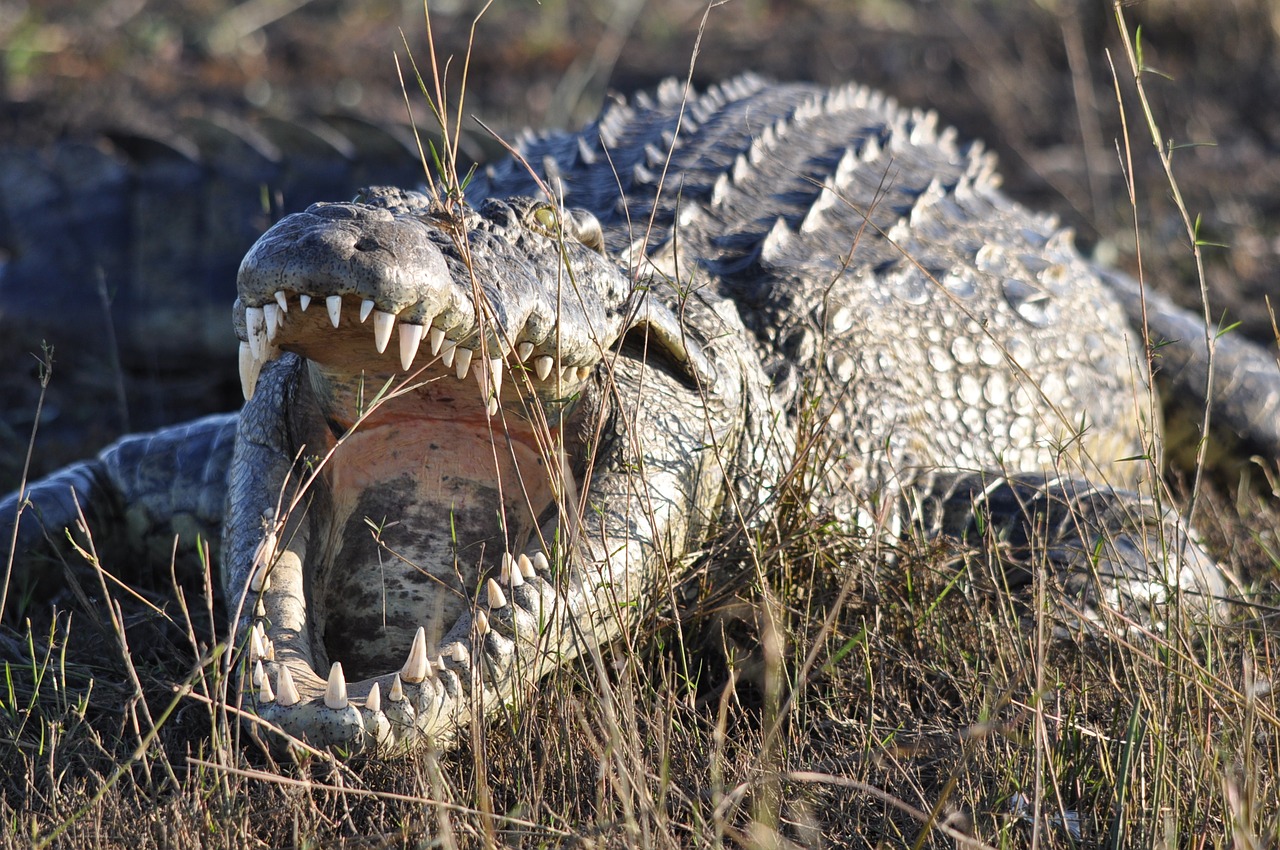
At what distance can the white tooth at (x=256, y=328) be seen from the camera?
195cm

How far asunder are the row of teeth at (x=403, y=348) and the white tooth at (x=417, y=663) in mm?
394

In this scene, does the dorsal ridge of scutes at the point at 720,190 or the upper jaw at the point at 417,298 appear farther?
the dorsal ridge of scutes at the point at 720,190

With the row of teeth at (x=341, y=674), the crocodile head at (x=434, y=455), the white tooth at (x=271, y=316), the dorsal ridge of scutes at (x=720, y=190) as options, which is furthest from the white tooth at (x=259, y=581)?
the dorsal ridge of scutes at (x=720, y=190)

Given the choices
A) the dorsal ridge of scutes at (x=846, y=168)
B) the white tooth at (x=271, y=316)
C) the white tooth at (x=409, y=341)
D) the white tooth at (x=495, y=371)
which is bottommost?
the white tooth at (x=495, y=371)

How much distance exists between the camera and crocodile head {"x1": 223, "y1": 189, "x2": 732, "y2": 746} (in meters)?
1.91

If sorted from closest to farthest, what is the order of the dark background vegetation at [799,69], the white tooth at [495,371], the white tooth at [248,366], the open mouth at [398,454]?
the open mouth at [398,454] < the white tooth at [495,371] < the white tooth at [248,366] < the dark background vegetation at [799,69]

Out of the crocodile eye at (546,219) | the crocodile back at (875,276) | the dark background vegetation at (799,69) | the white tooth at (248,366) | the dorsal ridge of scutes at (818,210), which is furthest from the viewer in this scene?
the dark background vegetation at (799,69)

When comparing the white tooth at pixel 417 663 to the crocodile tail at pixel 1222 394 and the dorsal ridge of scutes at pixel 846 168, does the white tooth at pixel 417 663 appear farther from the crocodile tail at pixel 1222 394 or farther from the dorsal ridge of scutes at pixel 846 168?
the crocodile tail at pixel 1222 394

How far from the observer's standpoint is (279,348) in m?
2.02

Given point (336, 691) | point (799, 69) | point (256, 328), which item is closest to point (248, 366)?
point (256, 328)

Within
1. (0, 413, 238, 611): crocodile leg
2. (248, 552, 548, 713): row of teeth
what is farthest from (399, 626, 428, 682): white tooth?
(0, 413, 238, 611): crocodile leg

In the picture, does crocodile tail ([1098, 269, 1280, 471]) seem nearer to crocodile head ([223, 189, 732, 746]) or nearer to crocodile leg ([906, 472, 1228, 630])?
crocodile leg ([906, 472, 1228, 630])

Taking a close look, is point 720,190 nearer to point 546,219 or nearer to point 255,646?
point 546,219

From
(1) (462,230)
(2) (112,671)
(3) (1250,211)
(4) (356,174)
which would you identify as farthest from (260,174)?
(3) (1250,211)
